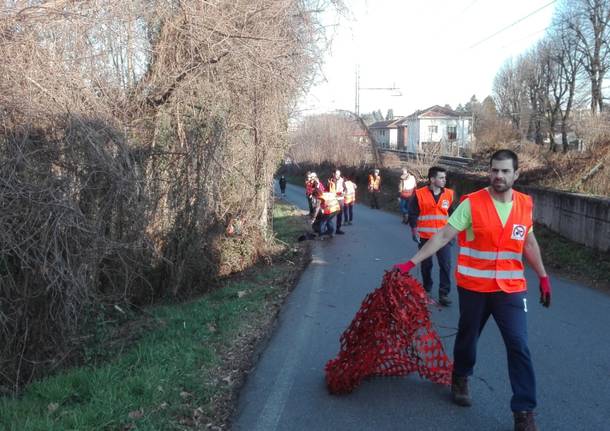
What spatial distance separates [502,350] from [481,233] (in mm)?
2098

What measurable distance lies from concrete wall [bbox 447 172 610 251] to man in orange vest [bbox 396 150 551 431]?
7893 millimetres

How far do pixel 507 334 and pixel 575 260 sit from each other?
8.13 metres

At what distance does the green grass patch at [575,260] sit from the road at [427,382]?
5.52 ft

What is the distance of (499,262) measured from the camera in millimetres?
4234

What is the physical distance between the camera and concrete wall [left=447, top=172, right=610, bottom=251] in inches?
443

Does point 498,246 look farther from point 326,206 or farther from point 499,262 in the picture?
Result: point 326,206

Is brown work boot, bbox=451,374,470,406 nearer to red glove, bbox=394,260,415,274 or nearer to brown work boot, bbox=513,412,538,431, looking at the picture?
brown work boot, bbox=513,412,538,431

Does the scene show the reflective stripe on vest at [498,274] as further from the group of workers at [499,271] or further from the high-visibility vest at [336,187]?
the high-visibility vest at [336,187]

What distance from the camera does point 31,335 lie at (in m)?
6.17

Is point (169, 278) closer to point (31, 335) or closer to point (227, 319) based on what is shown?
point (227, 319)

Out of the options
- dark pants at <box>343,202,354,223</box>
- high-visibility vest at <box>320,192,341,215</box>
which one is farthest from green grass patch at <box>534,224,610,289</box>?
dark pants at <box>343,202,354,223</box>

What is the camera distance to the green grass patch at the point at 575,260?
10.1 m

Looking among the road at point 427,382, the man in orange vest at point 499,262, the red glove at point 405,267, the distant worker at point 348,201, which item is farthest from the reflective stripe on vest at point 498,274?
the distant worker at point 348,201

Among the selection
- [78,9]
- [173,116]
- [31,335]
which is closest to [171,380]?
[31,335]
